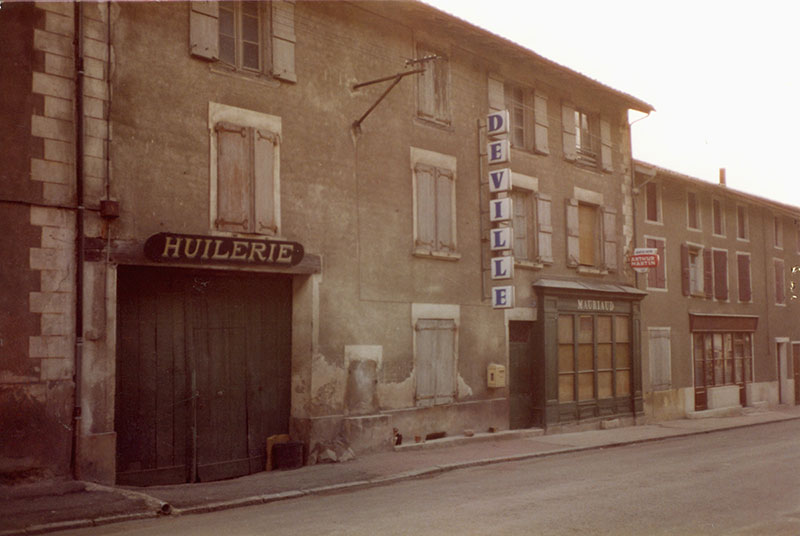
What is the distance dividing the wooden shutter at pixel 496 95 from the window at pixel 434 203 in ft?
6.44

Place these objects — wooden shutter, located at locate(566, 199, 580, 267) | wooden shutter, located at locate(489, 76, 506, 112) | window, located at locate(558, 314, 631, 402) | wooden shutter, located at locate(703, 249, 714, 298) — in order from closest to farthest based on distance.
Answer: wooden shutter, located at locate(489, 76, 506, 112), window, located at locate(558, 314, 631, 402), wooden shutter, located at locate(566, 199, 580, 267), wooden shutter, located at locate(703, 249, 714, 298)

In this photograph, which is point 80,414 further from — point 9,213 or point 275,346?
point 275,346

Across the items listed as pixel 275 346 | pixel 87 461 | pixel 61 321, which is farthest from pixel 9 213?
pixel 275 346

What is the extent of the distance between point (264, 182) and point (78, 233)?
3198mm

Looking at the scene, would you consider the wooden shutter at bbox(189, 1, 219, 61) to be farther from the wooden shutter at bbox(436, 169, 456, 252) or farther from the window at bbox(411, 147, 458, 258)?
the wooden shutter at bbox(436, 169, 456, 252)

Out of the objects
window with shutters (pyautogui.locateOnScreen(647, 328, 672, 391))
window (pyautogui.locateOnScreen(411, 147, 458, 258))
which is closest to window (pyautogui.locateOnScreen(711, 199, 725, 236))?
window with shutters (pyautogui.locateOnScreen(647, 328, 672, 391))

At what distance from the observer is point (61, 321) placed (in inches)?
428

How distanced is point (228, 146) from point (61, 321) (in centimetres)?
375

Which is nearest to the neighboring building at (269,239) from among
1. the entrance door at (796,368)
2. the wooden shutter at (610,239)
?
the wooden shutter at (610,239)

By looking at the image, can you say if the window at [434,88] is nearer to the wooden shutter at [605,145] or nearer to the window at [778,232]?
the wooden shutter at [605,145]

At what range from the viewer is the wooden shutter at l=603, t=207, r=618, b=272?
2155 centimetres

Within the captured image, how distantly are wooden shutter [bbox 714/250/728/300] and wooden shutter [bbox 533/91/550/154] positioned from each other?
1076 cm

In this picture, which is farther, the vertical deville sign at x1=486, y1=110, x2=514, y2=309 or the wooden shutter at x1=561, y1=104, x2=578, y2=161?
the wooden shutter at x1=561, y1=104, x2=578, y2=161

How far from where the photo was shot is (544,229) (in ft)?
63.3
